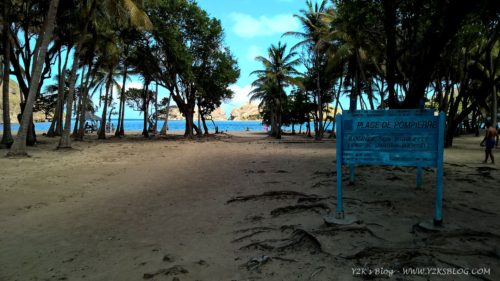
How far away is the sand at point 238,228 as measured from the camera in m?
3.50

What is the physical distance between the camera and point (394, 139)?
437 centimetres

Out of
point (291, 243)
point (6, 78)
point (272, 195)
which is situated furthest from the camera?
point (6, 78)

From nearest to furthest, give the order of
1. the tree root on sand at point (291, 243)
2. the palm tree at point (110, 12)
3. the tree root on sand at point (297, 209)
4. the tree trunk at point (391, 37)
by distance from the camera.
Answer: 1. the tree root on sand at point (291, 243)
2. the tree root on sand at point (297, 209)
3. the tree trunk at point (391, 37)
4. the palm tree at point (110, 12)

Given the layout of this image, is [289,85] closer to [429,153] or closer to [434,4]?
[434,4]

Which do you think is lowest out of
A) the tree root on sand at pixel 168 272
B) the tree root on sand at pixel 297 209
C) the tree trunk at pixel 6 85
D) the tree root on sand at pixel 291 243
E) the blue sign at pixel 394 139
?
the tree root on sand at pixel 168 272

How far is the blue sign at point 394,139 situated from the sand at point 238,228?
2.86ft

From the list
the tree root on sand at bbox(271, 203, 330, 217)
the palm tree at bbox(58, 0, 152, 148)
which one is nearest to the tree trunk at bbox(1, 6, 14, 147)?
the palm tree at bbox(58, 0, 152, 148)

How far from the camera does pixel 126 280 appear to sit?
335 centimetres

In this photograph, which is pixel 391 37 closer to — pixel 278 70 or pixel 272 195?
pixel 272 195

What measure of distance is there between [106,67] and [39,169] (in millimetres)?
21626

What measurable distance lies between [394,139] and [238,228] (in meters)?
2.45

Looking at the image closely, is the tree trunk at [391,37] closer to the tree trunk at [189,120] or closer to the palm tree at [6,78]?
the palm tree at [6,78]

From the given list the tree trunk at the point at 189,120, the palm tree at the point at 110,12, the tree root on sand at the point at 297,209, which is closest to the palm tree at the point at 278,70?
the tree trunk at the point at 189,120

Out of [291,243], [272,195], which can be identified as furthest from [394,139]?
[272,195]
